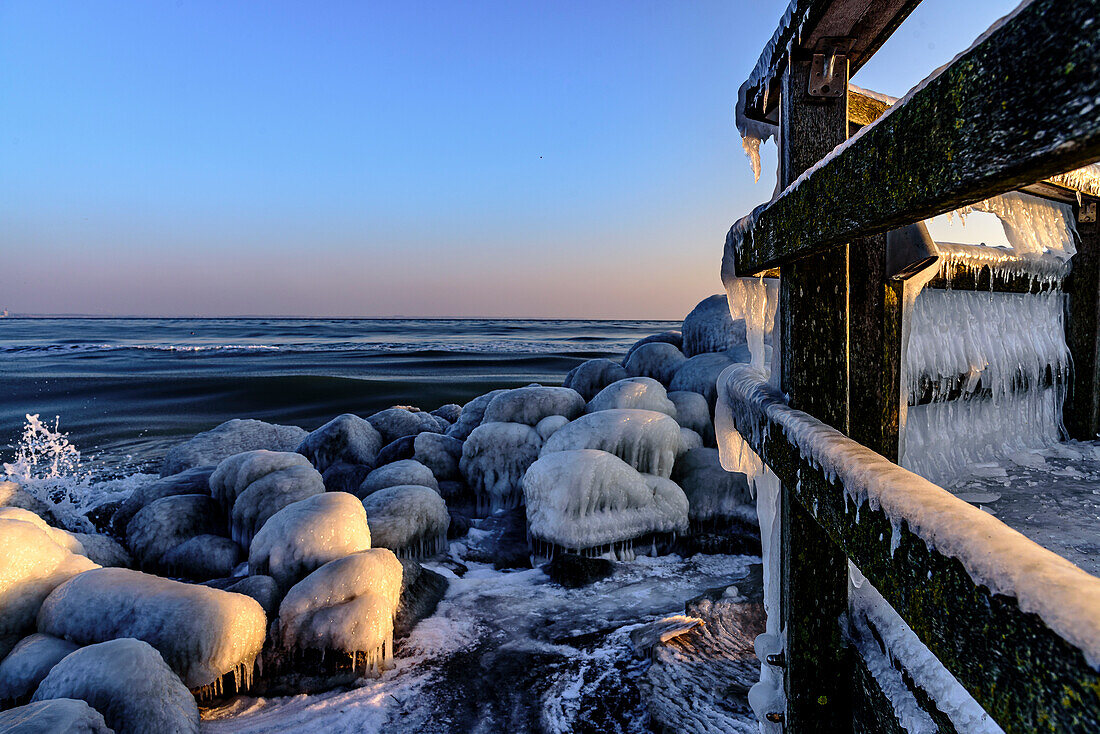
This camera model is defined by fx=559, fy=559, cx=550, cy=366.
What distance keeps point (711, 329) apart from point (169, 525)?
24.7 feet

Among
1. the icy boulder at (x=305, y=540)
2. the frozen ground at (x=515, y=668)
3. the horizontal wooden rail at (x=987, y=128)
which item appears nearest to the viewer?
the horizontal wooden rail at (x=987, y=128)

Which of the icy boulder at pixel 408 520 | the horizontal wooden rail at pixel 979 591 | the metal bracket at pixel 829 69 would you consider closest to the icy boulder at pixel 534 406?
the icy boulder at pixel 408 520

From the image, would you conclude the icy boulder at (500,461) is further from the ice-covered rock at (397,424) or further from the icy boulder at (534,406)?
the ice-covered rock at (397,424)

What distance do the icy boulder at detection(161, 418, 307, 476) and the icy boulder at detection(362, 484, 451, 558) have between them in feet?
12.1

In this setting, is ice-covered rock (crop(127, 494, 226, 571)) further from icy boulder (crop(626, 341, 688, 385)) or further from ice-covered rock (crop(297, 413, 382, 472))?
icy boulder (crop(626, 341, 688, 385))

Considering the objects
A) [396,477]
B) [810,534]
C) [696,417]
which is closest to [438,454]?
[396,477]

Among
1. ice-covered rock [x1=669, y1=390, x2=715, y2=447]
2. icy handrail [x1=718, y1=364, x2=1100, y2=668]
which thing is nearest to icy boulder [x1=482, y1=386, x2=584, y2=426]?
ice-covered rock [x1=669, y1=390, x2=715, y2=447]

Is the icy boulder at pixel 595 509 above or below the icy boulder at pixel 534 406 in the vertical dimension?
below

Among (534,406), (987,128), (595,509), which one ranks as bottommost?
(595,509)

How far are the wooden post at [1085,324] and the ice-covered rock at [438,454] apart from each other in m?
5.93

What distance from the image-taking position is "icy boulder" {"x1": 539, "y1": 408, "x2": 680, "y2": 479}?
5.95 m

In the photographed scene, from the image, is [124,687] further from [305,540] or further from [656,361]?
→ [656,361]

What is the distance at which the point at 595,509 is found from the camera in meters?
5.41

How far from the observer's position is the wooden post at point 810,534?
1.55 m
